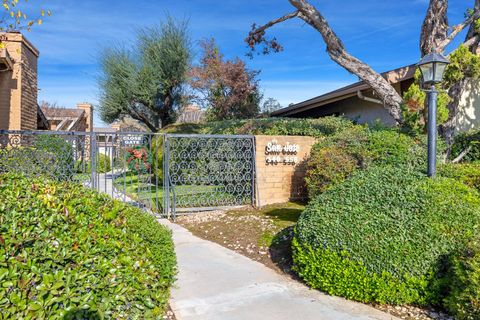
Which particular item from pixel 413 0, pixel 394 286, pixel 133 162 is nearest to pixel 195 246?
pixel 394 286

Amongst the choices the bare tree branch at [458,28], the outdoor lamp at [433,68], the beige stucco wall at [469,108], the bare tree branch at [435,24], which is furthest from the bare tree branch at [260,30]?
the outdoor lamp at [433,68]

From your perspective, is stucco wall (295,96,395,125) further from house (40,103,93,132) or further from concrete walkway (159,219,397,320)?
house (40,103,93,132)

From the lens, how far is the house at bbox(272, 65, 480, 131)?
1092 centimetres

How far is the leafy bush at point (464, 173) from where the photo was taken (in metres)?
6.09

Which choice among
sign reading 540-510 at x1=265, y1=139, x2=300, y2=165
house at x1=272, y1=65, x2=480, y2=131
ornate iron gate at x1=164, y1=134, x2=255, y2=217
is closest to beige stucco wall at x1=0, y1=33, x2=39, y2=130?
ornate iron gate at x1=164, y1=134, x2=255, y2=217

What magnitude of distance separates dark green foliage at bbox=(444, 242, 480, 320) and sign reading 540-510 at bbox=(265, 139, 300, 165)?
20.8 ft

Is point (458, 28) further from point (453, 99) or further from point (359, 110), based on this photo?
point (359, 110)

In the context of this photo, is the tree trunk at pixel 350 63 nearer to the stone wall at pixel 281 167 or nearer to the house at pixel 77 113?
the stone wall at pixel 281 167

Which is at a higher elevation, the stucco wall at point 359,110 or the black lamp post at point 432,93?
the stucco wall at point 359,110

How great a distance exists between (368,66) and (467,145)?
10.1 ft

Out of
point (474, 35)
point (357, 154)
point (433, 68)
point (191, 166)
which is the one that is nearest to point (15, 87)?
point (191, 166)

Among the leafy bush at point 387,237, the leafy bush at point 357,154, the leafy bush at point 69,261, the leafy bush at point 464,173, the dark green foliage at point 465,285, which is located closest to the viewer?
the leafy bush at point 69,261

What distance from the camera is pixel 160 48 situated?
55.2ft

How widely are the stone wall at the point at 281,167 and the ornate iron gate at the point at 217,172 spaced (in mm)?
239
